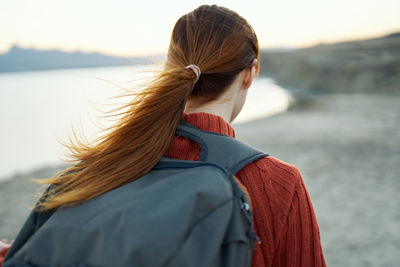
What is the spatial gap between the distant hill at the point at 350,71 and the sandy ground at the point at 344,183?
12300 millimetres

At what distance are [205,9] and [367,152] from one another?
6294 mm

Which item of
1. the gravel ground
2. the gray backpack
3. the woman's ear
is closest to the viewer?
the gray backpack

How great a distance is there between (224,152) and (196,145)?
12 cm

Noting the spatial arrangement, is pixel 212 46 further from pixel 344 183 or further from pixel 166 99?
pixel 344 183

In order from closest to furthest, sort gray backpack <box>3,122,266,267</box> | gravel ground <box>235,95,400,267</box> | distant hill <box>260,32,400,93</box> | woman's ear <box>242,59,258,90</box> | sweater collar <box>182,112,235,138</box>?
gray backpack <box>3,122,266,267</box>
sweater collar <box>182,112,235,138</box>
woman's ear <box>242,59,258,90</box>
gravel ground <box>235,95,400,267</box>
distant hill <box>260,32,400,93</box>

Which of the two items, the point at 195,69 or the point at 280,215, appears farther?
the point at 195,69

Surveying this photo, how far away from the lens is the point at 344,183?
16.1 feet

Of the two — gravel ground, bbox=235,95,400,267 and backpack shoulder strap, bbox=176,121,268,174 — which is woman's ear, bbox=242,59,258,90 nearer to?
backpack shoulder strap, bbox=176,121,268,174

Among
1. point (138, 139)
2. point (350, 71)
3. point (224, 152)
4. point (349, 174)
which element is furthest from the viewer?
point (350, 71)

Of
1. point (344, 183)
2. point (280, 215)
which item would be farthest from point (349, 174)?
point (280, 215)

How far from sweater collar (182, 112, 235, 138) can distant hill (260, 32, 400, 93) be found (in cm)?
2003

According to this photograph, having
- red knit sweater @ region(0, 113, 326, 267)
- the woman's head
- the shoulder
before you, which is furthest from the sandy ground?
the woman's head

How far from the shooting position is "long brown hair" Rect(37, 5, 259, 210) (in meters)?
0.96

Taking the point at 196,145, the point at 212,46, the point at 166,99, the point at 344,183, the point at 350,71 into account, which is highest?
the point at 212,46
